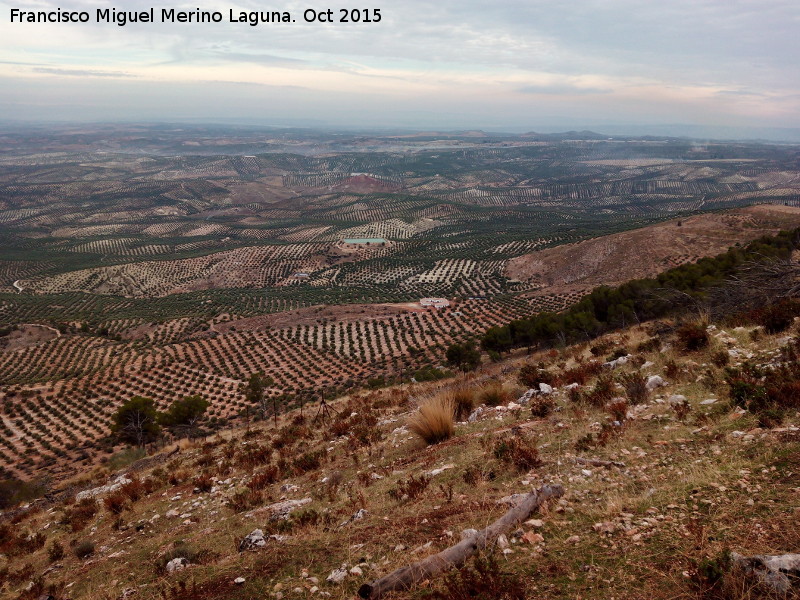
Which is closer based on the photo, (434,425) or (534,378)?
(434,425)

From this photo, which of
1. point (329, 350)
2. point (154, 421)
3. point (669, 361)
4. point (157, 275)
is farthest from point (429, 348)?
point (157, 275)

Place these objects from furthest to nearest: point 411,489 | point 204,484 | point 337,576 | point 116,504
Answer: point 204,484
point 116,504
point 411,489
point 337,576

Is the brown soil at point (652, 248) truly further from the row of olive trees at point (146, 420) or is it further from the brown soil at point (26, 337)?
the brown soil at point (26, 337)

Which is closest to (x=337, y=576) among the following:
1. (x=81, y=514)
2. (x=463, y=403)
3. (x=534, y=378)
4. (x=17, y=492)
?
(x=463, y=403)

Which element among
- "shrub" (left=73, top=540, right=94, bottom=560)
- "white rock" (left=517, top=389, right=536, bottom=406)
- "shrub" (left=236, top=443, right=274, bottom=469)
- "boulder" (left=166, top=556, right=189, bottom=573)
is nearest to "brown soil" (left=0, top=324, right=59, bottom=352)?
"shrub" (left=236, top=443, right=274, bottom=469)

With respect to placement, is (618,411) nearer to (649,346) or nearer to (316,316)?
(649,346)

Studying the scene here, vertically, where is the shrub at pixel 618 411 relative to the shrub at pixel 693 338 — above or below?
below

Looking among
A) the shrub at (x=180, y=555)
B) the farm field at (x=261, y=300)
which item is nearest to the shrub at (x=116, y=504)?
the shrub at (x=180, y=555)
